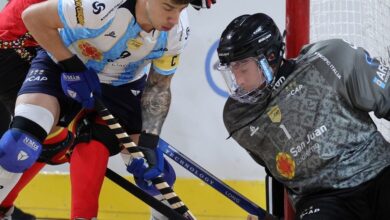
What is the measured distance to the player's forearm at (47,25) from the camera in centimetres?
260

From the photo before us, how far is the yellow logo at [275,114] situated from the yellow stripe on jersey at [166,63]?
52 centimetres

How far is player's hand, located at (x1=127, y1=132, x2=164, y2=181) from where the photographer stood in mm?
2574

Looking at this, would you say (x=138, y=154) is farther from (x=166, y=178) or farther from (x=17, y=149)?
(x=17, y=149)

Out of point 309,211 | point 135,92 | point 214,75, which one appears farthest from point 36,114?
point 214,75

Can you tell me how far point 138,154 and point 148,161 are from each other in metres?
0.04

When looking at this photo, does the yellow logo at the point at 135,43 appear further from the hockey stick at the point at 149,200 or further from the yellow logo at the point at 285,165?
the yellow logo at the point at 285,165

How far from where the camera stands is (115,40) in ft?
8.61

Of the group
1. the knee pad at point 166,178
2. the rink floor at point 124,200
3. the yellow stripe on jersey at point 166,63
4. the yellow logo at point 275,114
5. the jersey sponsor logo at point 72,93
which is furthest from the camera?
the rink floor at point 124,200

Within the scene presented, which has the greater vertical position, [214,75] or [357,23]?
[357,23]

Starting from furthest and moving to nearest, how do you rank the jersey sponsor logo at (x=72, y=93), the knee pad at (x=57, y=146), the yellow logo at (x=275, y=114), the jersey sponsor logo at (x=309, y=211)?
the knee pad at (x=57, y=146)
the jersey sponsor logo at (x=72, y=93)
the yellow logo at (x=275, y=114)
the jersey sponsor logo at (x=309, y=211)

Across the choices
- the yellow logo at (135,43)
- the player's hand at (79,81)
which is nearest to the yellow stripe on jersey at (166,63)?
the yellow logo at (135,43)

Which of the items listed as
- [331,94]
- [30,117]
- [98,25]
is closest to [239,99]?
[331,94]

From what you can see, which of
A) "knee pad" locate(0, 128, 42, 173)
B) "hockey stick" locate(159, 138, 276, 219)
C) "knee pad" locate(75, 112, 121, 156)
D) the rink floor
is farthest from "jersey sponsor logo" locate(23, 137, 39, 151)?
the rink floor

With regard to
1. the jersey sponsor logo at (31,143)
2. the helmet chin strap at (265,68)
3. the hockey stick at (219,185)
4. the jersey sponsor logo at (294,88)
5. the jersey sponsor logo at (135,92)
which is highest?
the helmet chin strap at (265,68)
